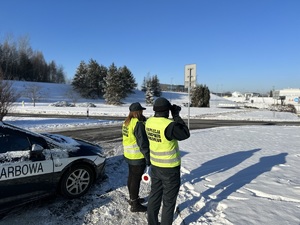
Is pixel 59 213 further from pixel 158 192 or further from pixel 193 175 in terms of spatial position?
pixel 193 175

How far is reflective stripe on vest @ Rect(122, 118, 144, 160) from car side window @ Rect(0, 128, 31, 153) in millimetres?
1609

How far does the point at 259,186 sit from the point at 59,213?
3913 millimetres

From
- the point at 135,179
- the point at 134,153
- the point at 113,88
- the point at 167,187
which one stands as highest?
the point at 113,88

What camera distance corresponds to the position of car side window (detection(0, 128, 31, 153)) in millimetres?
3939

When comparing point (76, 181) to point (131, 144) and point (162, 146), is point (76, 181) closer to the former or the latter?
point (131, 144)

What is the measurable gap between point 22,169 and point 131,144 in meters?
1.75

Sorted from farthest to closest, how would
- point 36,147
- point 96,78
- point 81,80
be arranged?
point 96,78 → point 81,80 → point 36,147

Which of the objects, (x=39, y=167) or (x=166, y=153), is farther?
(x=39, y=167)

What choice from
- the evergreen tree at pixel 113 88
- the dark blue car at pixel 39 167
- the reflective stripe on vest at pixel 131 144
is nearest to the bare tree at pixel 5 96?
the dark blue car at pixel 39 167

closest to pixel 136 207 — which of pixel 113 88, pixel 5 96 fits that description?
pixel 5 96

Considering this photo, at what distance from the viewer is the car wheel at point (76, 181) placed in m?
4.65

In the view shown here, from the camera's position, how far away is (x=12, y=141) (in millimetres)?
4047

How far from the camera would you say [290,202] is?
446cm

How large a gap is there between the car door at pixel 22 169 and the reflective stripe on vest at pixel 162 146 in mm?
2015
